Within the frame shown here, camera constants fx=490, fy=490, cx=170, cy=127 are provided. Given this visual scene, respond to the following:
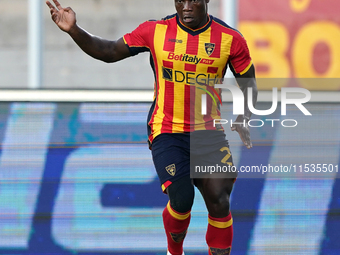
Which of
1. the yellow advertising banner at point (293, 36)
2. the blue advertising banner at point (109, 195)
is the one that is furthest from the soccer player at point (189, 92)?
the yellow advertising banner at point (293, 36)

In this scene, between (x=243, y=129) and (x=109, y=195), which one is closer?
(x=243, y=129)

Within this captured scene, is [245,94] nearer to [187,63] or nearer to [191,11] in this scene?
[187,63]

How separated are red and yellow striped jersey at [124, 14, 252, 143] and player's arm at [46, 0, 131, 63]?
77 millimetres

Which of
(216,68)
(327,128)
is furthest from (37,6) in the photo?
(327,128)

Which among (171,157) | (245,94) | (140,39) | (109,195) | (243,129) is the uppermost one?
(140,39)

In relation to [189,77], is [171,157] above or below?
below

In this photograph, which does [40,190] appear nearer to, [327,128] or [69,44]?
[69,44]

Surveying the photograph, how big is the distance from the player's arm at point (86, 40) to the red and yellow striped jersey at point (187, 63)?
77mm

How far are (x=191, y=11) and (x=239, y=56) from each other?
1.39 ft

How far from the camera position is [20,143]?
3.73 m

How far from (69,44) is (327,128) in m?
2.16

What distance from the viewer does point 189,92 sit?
10.0ft

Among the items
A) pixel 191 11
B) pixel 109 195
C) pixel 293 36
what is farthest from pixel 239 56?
pixel 109 195

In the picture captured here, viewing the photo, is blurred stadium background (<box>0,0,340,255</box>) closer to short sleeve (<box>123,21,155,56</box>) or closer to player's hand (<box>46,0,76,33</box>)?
short sleeve (<box>123,21,155,56</box>)
